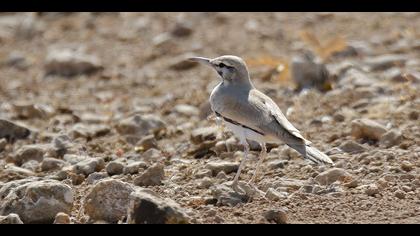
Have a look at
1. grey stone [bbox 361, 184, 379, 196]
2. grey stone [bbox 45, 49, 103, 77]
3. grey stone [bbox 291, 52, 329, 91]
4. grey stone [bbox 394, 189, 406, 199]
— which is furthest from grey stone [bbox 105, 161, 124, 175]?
grey stone [bbox 45, 49, 103, 77]

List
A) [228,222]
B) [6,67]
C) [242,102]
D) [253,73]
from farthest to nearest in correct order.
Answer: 1. [6,67]
2. [253,73]
3. [242,102]
4. [228,222]

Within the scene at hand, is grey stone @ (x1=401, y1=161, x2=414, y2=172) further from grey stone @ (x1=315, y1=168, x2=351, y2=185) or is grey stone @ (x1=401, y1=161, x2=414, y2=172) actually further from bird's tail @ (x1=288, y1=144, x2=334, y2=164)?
bird's tail @ (x1=288, y1=144, x2=334, y2=164)

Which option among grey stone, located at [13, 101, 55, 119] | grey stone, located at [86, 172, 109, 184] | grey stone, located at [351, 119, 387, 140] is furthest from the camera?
grey stone, located at [13, 101, 55, 119]

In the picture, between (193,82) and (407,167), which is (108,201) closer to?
(407,167)

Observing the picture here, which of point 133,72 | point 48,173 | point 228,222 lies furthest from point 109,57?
point 228,222

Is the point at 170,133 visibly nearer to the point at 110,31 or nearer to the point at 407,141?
the point at 407,141

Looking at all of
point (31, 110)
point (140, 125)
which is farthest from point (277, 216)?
point (31, 110)

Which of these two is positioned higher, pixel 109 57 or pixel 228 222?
pixel 228 222
